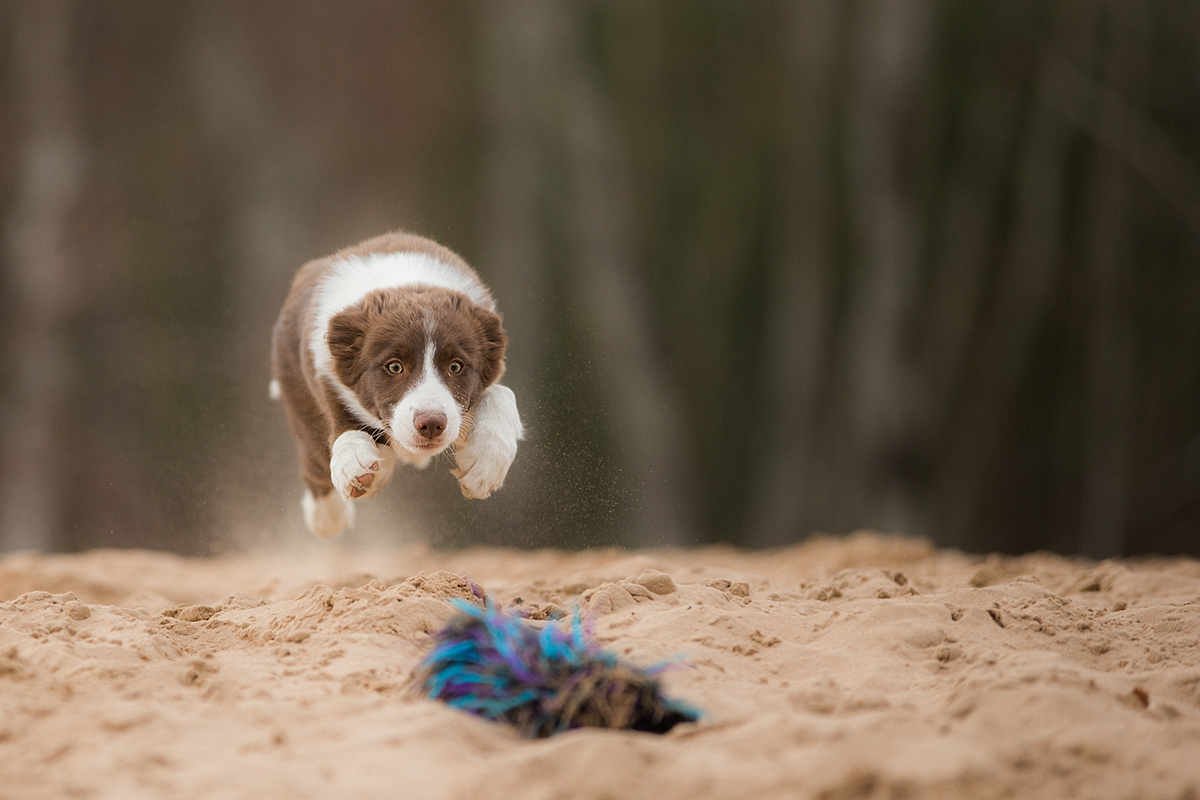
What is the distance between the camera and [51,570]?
24.3ft

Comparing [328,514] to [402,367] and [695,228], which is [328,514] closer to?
[402,367]

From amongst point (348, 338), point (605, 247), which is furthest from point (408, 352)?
point (605, 247)

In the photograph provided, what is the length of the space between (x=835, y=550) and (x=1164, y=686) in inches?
195

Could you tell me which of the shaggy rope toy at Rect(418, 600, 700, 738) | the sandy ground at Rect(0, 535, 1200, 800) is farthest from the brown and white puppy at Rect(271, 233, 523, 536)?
the shaggy rope toy at Rect(418, 600, 700, 738)

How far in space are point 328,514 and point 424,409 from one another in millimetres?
2243

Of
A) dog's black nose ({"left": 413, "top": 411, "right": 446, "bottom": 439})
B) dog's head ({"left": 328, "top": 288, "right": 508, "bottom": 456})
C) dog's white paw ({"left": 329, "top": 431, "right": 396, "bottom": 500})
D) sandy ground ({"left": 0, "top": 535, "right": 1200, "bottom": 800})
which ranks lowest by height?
sandy ground ({"left": 0, "top": 535, "right": 1200, "bottom": 800})

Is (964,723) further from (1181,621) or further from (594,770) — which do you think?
(1181,621)

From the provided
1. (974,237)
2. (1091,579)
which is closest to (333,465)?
(1091,579)

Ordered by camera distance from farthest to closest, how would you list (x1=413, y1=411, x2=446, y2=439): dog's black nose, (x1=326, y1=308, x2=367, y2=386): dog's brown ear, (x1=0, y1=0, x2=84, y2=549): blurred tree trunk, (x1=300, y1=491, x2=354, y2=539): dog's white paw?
(x1=0, y1=0, x2=84, y2=549): blurred tree trunk → (x1=300, y1=491, x2=354, y2=539): dog's white paw → (x1=326, y1=308, x2=367, y2=386): dog's brown ear → (x1=413, y1=411, x2=446, y2=439): dog's black nose

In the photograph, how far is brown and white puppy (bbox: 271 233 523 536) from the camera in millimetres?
5203

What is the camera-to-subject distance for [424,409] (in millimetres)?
4977

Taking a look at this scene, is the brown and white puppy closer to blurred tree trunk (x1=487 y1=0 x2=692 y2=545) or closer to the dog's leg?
the dog's leg

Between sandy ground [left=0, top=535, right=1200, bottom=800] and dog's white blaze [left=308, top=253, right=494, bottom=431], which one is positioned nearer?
sandy ground [left=0, top=535, right=1200, bottom=800]

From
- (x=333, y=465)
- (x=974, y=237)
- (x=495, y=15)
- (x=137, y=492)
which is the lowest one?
(x=137, y=492)
